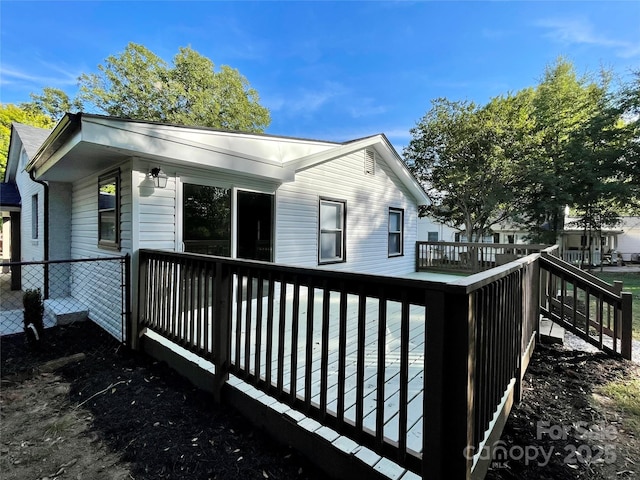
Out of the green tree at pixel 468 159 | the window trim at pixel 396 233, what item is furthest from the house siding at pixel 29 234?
the green tree at pixel 468 159

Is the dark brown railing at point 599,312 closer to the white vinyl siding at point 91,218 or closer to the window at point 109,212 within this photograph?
the white vinyl siding at point 91,218

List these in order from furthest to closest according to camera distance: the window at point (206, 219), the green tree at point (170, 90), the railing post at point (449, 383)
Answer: the green tree at point (170, 90) < the window at point (206, 219) < the railing post at point (449, 383)

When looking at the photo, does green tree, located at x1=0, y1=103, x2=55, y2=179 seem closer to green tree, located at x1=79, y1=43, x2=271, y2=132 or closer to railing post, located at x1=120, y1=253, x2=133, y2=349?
green tree, located at x1=79, y1=43, x2=271, y2=132

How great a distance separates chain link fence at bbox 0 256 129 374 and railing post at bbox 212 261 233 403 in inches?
84.5

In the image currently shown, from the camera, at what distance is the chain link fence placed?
4.11 meters

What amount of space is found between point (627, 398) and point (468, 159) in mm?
14321

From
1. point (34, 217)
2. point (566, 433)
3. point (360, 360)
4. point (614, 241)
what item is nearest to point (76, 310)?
point (34, 217)

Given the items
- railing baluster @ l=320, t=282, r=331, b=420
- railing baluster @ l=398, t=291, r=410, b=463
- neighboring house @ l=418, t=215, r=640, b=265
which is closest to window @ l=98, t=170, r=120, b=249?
railing baluster @ l=320, t=282, r=331, b=420

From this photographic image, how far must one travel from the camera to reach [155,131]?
3.90 meters

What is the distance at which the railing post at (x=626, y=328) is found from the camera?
3.62 meters

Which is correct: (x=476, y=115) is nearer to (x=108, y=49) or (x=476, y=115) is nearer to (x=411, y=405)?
(x=411, y=405)

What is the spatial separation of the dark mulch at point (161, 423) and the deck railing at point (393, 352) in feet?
1.08

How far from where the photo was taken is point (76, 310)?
5230 millimetres

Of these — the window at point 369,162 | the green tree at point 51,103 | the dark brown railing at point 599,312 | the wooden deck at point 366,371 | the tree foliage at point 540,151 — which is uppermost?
the green tree at point 51,103
